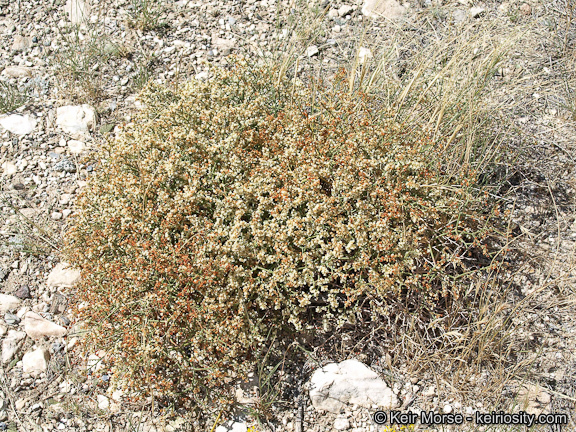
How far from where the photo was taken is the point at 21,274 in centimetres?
406

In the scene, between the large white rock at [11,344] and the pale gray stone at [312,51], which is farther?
the pale gray stone at [312,51]

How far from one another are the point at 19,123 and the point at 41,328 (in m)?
2.08

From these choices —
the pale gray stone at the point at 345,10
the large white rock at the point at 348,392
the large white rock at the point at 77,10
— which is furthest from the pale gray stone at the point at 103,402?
the pale gray stone at the point at 345,10

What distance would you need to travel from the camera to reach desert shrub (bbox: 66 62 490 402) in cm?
325

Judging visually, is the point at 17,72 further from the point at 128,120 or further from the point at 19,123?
the point at 128,120

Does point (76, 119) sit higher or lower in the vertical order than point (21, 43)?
lower

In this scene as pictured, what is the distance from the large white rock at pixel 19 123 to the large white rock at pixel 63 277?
4.97 ft

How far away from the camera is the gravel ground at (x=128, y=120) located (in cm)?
339

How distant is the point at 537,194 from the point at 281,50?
2.66 metres

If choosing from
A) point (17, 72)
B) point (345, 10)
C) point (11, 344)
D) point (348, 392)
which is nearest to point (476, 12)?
point (345, 10)

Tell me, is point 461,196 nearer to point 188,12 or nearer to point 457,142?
point 457,142

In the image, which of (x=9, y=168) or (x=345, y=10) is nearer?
(x=9, y=168)

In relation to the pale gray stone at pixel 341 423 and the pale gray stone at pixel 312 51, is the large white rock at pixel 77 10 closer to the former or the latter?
the pale gray stone at pixel 312 51

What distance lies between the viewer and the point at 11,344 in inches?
146
